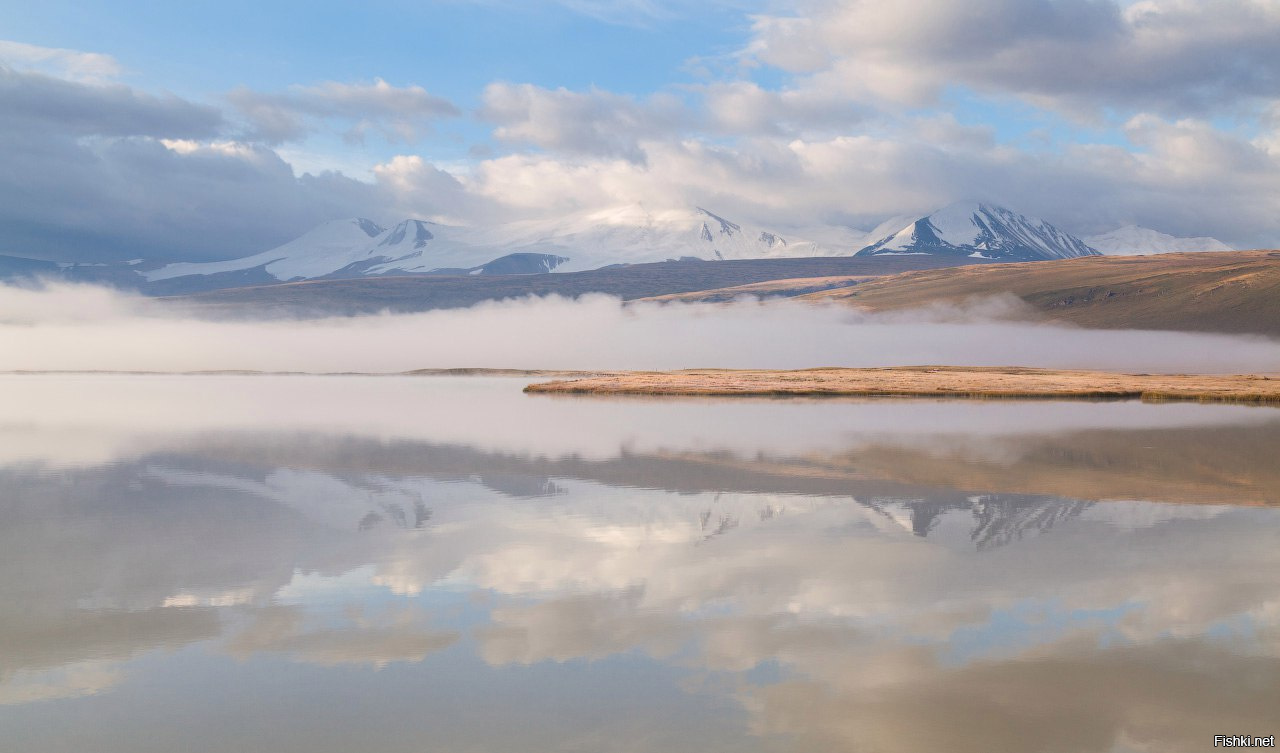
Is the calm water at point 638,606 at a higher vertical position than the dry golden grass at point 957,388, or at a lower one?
higher

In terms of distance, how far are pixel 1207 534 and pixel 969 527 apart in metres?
4.28

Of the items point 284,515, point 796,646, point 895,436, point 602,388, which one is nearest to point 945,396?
point 602,388

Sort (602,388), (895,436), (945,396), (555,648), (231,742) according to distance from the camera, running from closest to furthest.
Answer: (231,742) → (555,648) → (895,436) → (945,396) → (602,388)

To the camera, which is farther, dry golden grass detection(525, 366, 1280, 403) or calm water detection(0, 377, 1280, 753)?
dry golden grass detection(525, 366, 1280, 403)

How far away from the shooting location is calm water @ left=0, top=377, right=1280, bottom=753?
10312 mm

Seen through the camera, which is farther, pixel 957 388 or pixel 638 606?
pixel 957 388

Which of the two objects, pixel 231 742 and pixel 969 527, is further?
pixel 969 527

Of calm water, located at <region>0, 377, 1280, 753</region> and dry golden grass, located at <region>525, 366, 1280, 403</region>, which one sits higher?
calm water, located at <region>0, 377, 1280, 753</region>

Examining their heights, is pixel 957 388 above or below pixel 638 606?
below

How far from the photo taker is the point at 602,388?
88.1 meters

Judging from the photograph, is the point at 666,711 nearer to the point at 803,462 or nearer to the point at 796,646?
the point at 796,646

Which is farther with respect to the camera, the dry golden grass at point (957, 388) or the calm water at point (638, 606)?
the dry golden grass at point (957, 388)

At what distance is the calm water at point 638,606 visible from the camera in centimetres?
1031

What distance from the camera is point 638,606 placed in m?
14.3
